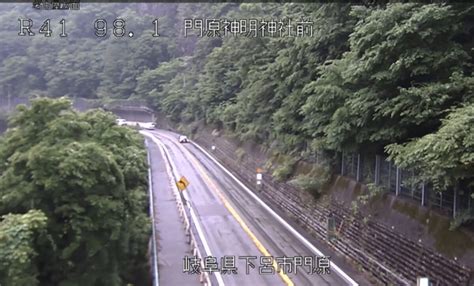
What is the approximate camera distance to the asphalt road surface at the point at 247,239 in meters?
15.2

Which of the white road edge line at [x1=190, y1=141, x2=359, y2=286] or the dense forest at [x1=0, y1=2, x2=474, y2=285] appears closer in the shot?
the dense forest at [x1=0, y1=2, x2=474, y2=285]

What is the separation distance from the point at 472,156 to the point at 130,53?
82.6 meters

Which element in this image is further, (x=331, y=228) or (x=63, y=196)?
(x=331, y=228)

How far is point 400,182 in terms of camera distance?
15.2m

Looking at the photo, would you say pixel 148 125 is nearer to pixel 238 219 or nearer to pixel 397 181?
pixel 238 219

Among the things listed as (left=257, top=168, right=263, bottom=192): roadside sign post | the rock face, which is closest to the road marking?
(left=257, top=168, right=263, bottom=192): roadside sign post

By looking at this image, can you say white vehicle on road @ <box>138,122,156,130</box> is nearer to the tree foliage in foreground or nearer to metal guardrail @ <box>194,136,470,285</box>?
metal guardrail @ <box>194,136,470,285</box>

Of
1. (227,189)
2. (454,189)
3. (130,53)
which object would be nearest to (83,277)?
(454,189)

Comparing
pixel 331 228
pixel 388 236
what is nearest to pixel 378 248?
pixel 388 236

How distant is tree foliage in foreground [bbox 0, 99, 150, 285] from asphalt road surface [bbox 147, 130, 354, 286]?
141 inches

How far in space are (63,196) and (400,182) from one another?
10093 millimetres

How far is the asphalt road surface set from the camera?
15188mm

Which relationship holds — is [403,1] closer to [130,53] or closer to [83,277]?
[83,277]

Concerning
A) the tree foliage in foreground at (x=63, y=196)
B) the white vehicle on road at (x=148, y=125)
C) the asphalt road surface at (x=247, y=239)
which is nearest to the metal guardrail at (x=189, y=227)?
the asphalt road surface at (x=247, y=239)
